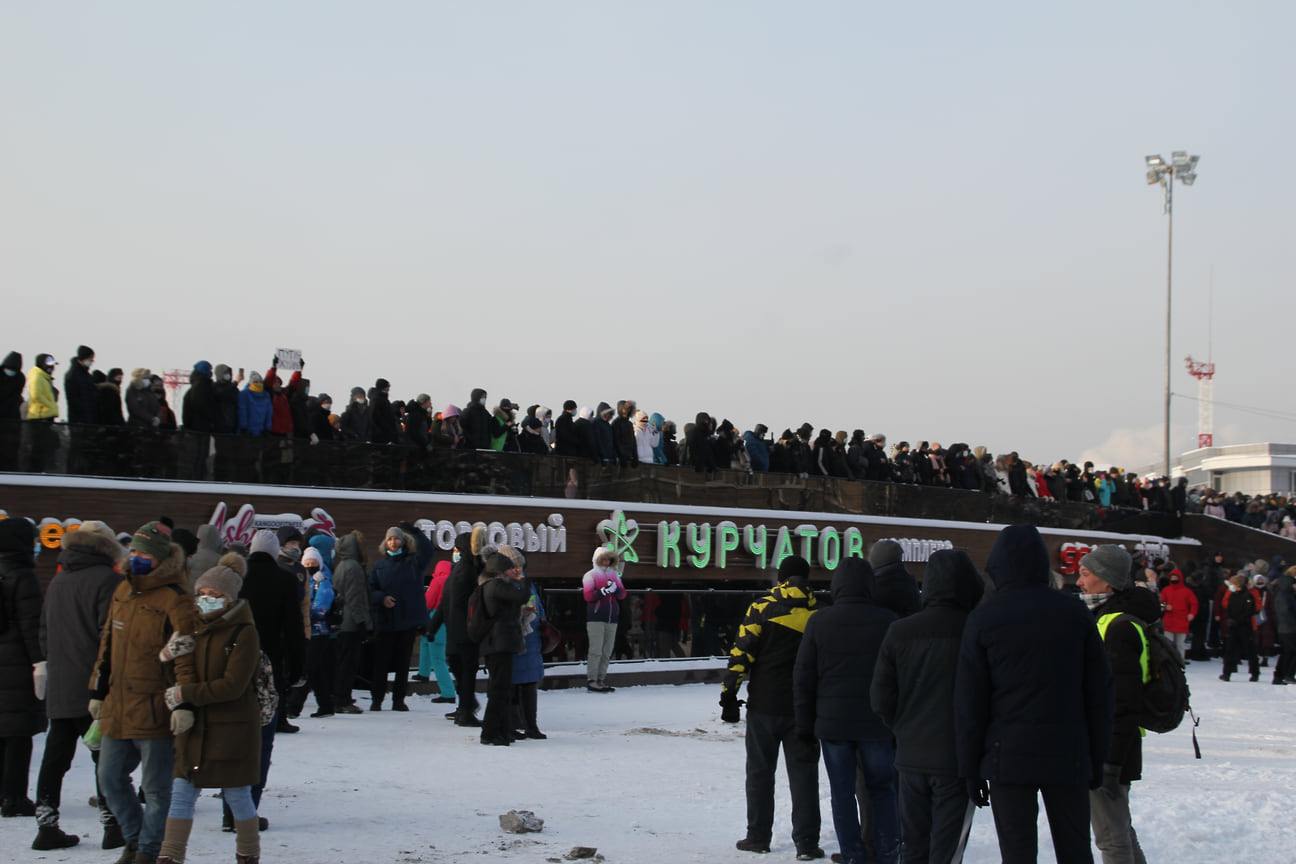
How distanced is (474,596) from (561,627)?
248 inches

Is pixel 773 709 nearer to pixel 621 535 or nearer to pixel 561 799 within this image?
pixel 561 799

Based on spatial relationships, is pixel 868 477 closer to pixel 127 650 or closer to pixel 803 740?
pixel 803 740

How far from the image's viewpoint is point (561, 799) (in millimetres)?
8969

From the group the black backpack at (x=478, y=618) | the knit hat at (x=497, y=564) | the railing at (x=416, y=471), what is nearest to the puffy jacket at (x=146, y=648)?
the black backpack at (x=478, y=618)

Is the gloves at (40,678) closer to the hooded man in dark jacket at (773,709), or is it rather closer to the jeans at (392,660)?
the hooded man in dark jacket at (773,709)

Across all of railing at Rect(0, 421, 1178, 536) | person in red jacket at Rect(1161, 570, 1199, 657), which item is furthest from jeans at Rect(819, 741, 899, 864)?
person in red jacket at Rect(1161, 570, 1199, 657)

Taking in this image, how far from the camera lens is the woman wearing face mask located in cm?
612

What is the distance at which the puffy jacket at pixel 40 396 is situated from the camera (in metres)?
15.2

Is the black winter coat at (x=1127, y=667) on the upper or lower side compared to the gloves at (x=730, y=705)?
upper

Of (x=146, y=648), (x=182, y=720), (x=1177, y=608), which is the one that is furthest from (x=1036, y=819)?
(x=1177, y=608)

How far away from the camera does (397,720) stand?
12.6 m

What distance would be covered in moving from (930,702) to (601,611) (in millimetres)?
10644

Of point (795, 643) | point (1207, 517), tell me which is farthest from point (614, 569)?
point (1207, 517)

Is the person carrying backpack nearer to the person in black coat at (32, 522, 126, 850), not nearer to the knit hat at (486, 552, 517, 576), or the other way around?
the person in black coat at (32, 522, 126, 850)
